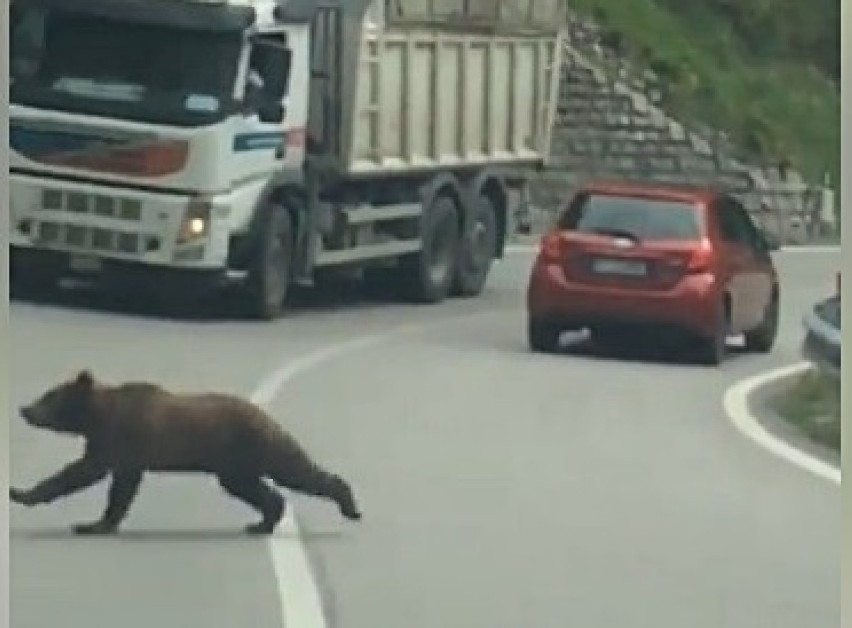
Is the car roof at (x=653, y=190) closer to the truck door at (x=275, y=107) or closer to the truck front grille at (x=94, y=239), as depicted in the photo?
the truck front grille at (x=94, y=239)

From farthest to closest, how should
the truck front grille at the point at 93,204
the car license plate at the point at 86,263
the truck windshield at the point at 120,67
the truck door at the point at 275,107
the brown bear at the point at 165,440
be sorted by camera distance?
the truck door at the point at 275,107 → the car license plate at the point at 86,263 → the truck front grille at the point at 93,204 → the brown bear at the point at 165,440 → the truck windshield at the point at 120,67

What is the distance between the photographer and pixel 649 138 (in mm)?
5922

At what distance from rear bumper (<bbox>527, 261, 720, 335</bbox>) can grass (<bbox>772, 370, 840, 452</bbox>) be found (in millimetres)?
238

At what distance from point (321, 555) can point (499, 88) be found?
1.09 metres

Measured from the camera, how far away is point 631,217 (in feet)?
19.7

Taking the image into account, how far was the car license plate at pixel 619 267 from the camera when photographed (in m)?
6.07

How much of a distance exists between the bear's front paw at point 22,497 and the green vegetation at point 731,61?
1.27 m

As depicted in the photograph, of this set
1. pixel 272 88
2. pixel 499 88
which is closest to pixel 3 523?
pixel 499 88

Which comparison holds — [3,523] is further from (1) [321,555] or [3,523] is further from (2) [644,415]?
(2) [644,415]

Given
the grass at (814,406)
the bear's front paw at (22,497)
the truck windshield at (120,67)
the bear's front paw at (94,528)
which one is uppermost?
the truck windshield at (120,67)

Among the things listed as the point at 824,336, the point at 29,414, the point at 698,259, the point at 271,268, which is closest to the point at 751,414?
the point at 698,259

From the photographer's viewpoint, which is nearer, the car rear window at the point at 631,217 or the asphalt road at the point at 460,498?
the asphalt road at the point at 460,498

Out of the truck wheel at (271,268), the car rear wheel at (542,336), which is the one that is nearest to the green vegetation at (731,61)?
the car rear wheel at (542,336)

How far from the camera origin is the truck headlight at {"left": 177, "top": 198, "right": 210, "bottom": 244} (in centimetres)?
651
